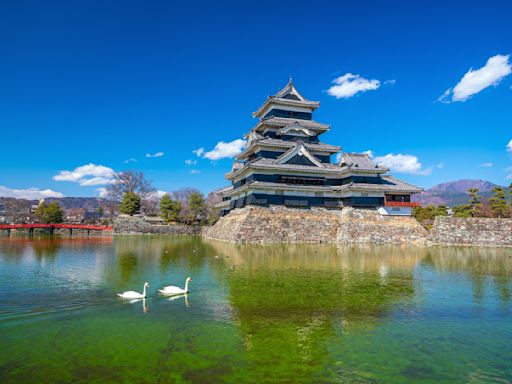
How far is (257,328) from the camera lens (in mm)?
8680

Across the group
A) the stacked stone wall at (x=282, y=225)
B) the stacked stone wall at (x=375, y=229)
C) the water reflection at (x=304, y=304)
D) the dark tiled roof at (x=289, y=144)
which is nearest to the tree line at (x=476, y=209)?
the stacked stone wall at (x=375, y=229)

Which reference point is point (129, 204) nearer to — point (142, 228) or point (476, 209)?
point (142, 228)

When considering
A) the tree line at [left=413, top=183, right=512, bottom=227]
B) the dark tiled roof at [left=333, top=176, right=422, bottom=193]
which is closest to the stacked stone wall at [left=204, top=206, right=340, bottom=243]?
the dark tiled roof at [left=333, top=176, right=422, bottom=193]

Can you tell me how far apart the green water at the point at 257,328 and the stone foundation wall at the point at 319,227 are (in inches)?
691

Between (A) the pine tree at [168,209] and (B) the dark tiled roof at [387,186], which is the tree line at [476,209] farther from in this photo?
(A) the pine tree at [168,209]

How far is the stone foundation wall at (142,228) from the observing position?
5141cm

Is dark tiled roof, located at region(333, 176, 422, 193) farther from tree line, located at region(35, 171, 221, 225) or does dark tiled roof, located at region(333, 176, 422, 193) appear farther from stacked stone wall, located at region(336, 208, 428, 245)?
tree line, located at region(35, 171, 221, 225)

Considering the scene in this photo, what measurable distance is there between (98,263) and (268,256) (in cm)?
1040

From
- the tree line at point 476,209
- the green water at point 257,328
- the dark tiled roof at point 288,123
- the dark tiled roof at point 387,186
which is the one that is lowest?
the green water at point 257,328

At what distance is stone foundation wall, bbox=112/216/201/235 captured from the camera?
5141cm

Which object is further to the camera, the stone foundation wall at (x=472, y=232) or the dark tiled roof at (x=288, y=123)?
the dark tiled roof at (x=288, y=123)

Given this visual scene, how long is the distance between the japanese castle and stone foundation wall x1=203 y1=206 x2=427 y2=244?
1.07 meters

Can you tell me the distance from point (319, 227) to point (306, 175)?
19.8 ft

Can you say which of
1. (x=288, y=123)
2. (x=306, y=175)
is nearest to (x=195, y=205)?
(x=288, y=123)
